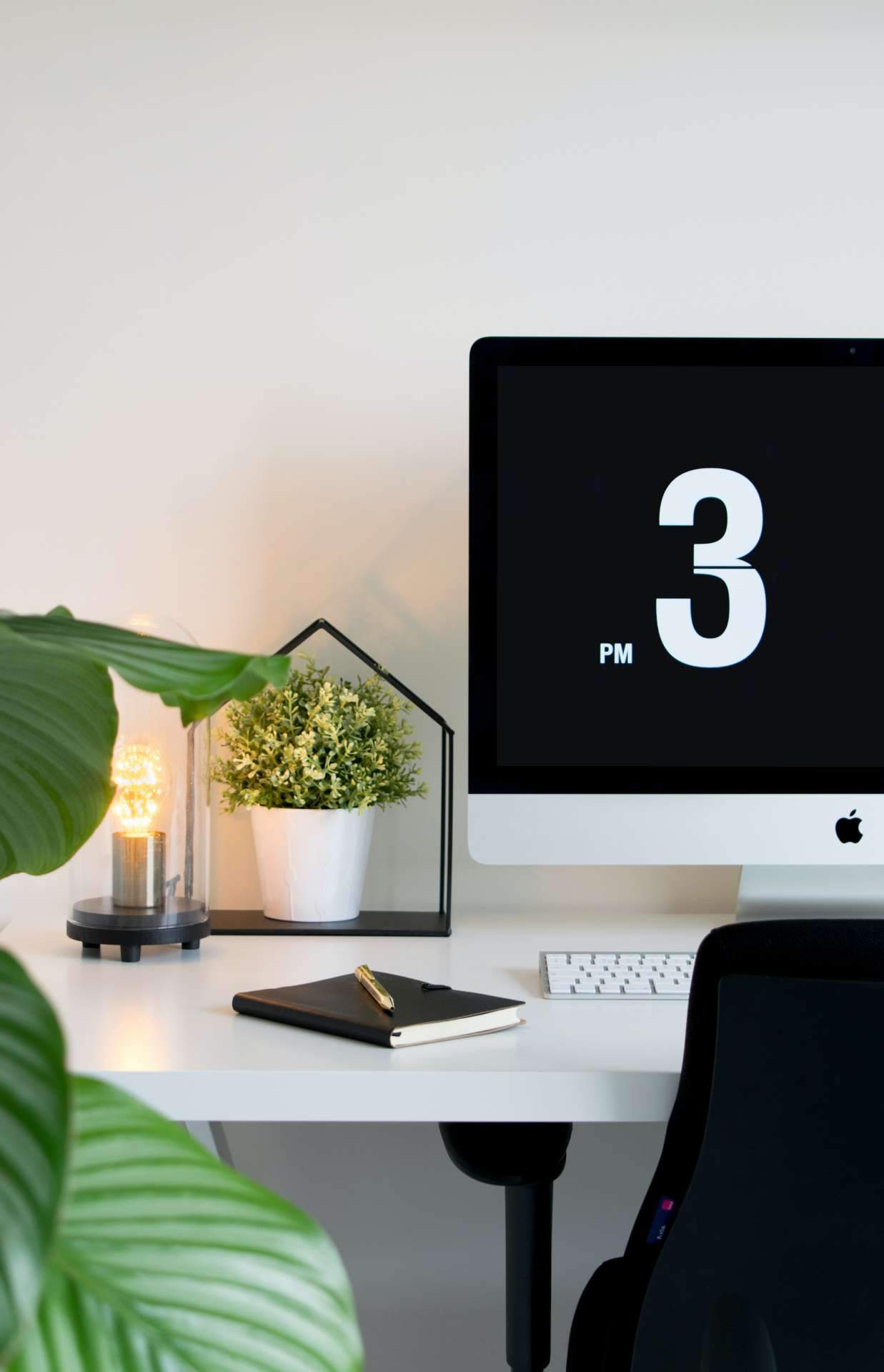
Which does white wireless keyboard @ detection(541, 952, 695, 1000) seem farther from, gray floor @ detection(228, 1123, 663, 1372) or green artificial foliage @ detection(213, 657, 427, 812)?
gray floor @ detection(228, 1123, 663, 1372)

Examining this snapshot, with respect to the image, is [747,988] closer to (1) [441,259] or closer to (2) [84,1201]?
(2) [84,1201]

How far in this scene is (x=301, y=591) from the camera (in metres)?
1.61

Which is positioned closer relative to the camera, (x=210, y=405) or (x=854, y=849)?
(x=854, y=849)

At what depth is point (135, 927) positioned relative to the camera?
4.09 feet

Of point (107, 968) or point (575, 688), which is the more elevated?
point (575, 688)

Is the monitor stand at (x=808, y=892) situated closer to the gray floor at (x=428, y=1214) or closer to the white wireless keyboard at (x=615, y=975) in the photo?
the white wireless keyboard at (x=615, y=975)

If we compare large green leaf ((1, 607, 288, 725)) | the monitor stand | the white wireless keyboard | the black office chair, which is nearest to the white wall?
the monitor stand

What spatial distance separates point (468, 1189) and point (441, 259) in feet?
4.05

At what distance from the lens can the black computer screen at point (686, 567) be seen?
133 centimetres

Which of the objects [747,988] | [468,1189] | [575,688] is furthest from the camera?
[468,1189]

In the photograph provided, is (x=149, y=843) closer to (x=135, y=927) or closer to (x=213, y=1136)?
(x=135, y=927)

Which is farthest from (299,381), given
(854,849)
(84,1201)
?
(84,1201)

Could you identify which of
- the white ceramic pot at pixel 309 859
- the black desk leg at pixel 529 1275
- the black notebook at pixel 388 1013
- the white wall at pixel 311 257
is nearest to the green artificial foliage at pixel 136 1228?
the black notebook at pixel 388 1013

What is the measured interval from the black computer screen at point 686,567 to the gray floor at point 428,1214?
0.59m
